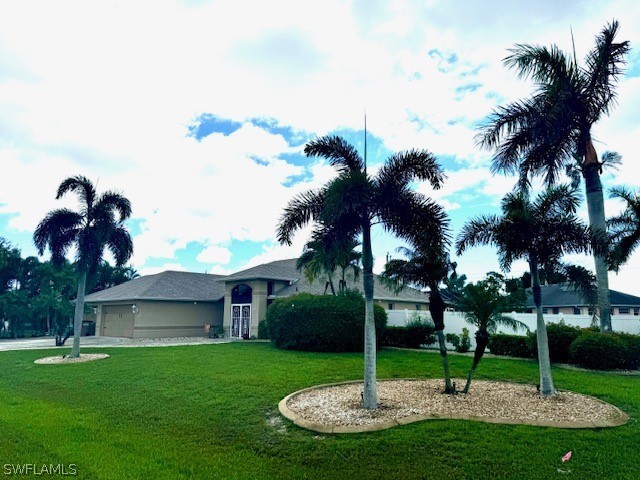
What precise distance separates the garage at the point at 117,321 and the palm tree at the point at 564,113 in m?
26.0

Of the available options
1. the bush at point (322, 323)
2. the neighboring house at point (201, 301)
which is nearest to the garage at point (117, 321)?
the neighboring house at point (201, 301)

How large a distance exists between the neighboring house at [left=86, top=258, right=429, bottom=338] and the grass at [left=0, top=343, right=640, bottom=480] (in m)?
17.0

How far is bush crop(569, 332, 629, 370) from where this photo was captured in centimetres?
1366

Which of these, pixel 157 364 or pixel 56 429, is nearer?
pixel 56 429

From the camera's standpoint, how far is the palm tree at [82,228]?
18.4m

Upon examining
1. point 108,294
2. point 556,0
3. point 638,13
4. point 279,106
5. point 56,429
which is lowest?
point 56,429

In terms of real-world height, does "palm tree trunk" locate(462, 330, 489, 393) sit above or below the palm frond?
below

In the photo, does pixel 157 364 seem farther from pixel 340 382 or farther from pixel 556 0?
pixel 556 0

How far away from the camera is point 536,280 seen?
10062mm

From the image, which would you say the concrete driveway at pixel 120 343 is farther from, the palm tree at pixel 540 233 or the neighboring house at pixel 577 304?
the neighboring house at pixel 577 304

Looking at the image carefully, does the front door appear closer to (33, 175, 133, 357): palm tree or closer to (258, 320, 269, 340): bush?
(258, 320, 269, 340): bush

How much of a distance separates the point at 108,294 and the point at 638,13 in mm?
33938

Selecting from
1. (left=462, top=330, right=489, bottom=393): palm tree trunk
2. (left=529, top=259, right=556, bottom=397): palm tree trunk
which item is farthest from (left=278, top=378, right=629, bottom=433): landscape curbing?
(left=462, top=330, right=489, bottom=393): palm tree trunk

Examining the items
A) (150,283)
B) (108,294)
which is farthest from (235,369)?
(108,294)
